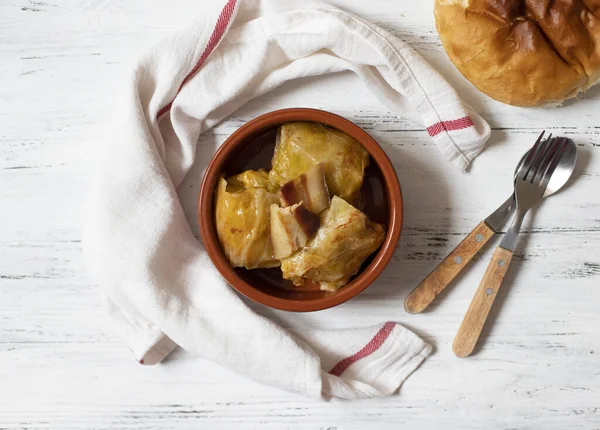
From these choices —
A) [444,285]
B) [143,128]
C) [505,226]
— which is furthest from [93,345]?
[505,226]

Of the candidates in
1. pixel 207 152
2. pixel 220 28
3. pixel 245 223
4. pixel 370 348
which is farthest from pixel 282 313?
pixel 220 28

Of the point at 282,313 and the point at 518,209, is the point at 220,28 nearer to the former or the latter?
the point at 282,313

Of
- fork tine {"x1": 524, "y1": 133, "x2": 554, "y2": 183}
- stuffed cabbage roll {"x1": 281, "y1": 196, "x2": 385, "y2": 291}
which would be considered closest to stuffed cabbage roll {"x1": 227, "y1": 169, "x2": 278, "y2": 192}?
stuffed cabbage roll {"x1": 281, "y1": 196, "x2": 385, "y2": 291}

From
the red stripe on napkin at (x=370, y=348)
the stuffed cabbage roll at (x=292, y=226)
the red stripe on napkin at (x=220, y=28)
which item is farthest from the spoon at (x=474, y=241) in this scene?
the red stripe on napkin at (x=220, y=28)

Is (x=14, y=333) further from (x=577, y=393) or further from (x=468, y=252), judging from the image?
(x=577, y=393)

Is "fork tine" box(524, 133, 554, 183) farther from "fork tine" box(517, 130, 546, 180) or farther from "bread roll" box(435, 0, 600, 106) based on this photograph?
"bread roll" box(435, 0, 600, 106)

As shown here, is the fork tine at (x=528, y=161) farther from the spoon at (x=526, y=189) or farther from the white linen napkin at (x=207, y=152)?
the white linen napkin at (x=207, y=152)
